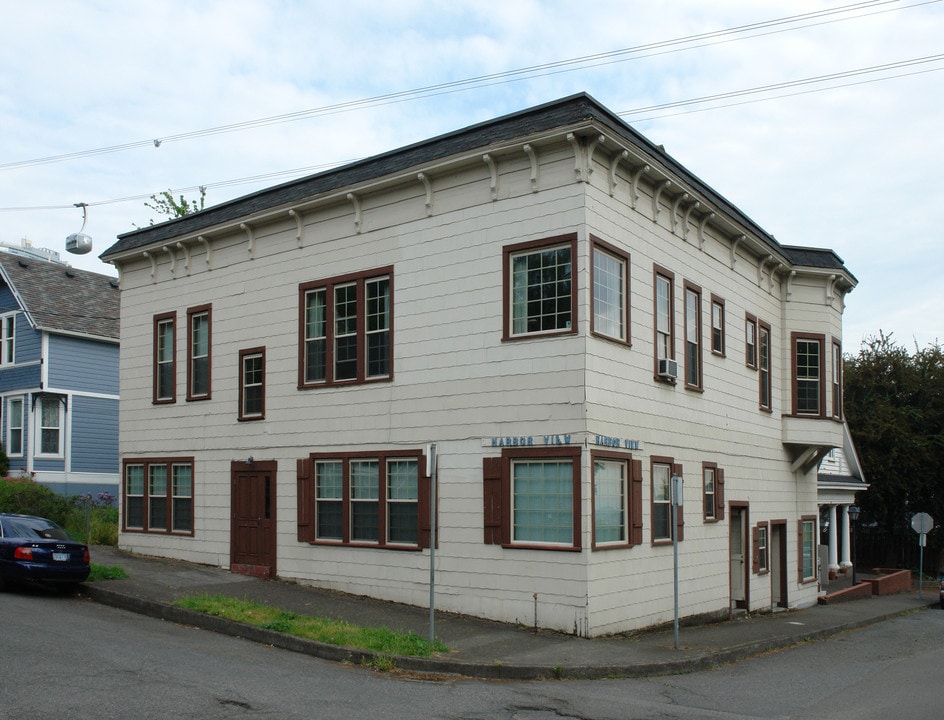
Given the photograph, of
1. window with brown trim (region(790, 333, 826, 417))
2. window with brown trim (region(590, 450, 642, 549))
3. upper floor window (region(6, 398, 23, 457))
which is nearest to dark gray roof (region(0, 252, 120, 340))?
upper floor window (region(6, 398, 23, 457))

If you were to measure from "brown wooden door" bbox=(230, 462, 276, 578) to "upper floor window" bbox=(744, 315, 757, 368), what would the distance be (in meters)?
11.5

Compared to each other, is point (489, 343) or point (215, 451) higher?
point (489, 343)

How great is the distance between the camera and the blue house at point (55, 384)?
34031mm

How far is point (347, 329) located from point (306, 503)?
12.0 ft

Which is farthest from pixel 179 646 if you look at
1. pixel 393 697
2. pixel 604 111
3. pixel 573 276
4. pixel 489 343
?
pixel 604 111

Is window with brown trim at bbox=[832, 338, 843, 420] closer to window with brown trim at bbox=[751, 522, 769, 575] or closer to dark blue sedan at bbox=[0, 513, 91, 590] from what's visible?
window with brown trim at bbox=[751, 522, 769, 575]

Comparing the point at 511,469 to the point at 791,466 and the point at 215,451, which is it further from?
the point at 791,466

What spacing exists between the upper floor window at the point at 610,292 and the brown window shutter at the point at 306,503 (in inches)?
276

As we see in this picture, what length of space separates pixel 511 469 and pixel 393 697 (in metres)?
6.22

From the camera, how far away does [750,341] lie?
2405 centimetres

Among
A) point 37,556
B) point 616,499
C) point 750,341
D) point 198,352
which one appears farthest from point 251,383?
point 750,341

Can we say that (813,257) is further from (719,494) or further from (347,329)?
(347,329)

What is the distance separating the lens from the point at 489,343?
17266mm

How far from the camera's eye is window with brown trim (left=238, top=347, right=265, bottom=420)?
2142 cm
